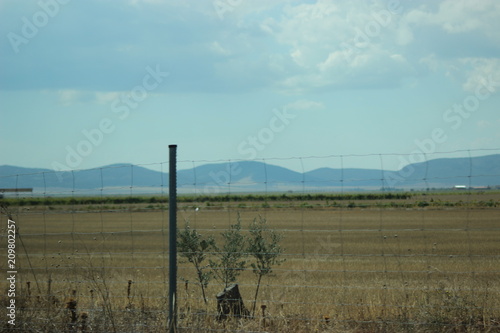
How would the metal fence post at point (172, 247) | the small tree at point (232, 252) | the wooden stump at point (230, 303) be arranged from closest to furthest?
the metal fence post at point (172, 247) → the wooden stump at point (230, 303) → the small tree at point (232, 252)

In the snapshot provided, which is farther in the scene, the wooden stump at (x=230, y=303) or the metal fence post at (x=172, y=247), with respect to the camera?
the wooden stump at (x=230, y=303)

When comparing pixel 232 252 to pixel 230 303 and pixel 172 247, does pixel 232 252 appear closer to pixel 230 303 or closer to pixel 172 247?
pixel 230 303

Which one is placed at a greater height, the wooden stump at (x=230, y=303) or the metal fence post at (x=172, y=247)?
the metal fence post at (x=172, y=247)

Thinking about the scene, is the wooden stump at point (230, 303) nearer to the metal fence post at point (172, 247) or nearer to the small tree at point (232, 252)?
the small tree at point (232, 252)

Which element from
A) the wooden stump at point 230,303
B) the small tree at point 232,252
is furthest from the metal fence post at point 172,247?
the small tree at point 232,252

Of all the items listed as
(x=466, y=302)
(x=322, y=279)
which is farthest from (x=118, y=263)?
(x=466, y=302)

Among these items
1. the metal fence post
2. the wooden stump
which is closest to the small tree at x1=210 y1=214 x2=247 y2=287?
the wooden stump

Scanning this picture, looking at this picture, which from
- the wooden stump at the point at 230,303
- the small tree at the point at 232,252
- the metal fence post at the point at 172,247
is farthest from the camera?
the small tree at the point at 232,252

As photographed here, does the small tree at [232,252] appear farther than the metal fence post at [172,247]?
Yes

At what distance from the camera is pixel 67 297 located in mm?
9594

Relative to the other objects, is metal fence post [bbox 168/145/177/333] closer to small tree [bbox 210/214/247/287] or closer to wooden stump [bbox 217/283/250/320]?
wooden stump [bbox 217/283/250/320]

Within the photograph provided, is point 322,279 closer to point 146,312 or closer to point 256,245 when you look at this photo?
point 256,245

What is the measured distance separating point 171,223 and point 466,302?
424 centimetres

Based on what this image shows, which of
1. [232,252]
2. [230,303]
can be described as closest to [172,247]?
[230,303]
